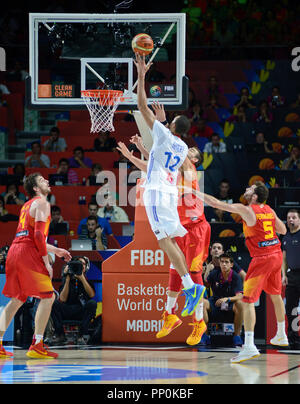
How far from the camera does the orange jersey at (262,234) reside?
887cm

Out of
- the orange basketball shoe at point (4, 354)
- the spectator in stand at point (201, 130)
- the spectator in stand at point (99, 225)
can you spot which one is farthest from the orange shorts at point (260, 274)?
the spectator in stand at point (201, 130)

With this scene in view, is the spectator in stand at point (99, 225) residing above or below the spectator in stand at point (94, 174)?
below

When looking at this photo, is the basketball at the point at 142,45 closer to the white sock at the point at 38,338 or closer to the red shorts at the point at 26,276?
the red shorts at the point at 26,276

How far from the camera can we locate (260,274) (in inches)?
345

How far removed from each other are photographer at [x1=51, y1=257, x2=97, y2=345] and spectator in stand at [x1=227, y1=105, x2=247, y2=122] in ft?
23.3

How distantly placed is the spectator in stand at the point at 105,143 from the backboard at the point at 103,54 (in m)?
5.24

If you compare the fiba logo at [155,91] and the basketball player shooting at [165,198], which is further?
the fiba logo at [155,91]

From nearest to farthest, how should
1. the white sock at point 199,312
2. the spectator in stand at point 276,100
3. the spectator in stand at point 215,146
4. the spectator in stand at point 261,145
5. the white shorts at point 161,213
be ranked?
the white shorts at point 161,213
the white sock at point 199,312
the spectator in stand at point 261,145
the spectator in stand at point 215,146
the spectator in stand at point 276,100

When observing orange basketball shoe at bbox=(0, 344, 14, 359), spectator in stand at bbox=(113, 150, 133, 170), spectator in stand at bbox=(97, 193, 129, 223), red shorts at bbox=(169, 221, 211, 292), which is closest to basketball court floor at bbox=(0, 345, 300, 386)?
orange basketball shoe at bbox=(0, 344, 14, 359)

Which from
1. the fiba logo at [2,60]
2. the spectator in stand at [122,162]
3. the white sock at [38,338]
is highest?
the fiba logo at [2,60]

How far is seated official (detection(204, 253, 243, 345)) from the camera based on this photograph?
10.4 meters

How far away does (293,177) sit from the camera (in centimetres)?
1422

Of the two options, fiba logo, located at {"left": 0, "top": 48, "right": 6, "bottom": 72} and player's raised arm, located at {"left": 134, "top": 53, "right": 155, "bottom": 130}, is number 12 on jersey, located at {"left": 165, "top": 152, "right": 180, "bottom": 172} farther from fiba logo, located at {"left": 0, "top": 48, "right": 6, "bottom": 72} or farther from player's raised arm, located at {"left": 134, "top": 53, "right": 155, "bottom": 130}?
fiba logo, located at {"left": 0, "top": 48, "right": 6, "bottom": 72}
